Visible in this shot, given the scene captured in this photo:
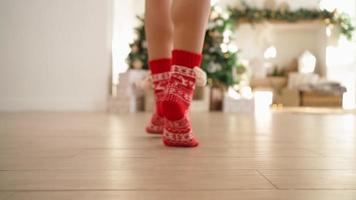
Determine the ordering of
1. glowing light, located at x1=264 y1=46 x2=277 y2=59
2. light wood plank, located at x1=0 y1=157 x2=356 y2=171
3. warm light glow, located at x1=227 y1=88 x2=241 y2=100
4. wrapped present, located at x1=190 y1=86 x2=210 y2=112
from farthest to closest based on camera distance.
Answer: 1. glowing light, located at x1=264 y1=46 x2=277 y2=59
2. warm light glow, located at x1=227 y1=88 x2=241 y2=100
3. wrapped present, located at x1=190 y1=86 x2=210 y2=112
4. light wood plank, located at x1=0 y1=157 x2=356 y2=171

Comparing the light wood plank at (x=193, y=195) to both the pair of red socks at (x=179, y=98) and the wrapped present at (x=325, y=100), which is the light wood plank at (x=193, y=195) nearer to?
the pair of red socks at (x=179, y=98)

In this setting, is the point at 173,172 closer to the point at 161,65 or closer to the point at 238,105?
the point at 161,65

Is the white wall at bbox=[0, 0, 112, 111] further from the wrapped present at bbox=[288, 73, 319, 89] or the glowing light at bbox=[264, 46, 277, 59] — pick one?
the glowing light at bbox=[264, 46, 277, 59]

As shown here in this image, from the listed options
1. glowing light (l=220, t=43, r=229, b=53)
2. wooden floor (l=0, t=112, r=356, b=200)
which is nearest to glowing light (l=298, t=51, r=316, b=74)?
glowing light (l=220, t=43, r=229, b=53)

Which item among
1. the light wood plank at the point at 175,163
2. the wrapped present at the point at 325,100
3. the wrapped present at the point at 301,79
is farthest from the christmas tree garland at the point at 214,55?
the wrapped present at the point at 301,79

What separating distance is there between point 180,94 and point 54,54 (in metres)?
2.32

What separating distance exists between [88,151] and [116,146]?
0.11 metres

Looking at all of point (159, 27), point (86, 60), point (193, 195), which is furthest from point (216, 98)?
point (193, 195)

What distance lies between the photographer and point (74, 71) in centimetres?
299

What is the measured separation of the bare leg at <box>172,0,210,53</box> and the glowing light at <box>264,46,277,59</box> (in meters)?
7.26

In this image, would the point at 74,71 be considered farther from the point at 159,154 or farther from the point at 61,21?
the point at 159,154

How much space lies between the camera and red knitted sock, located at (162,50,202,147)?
34.4 inches

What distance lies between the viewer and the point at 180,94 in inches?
34.9

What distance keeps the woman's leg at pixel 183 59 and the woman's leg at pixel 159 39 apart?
17 centimetres
